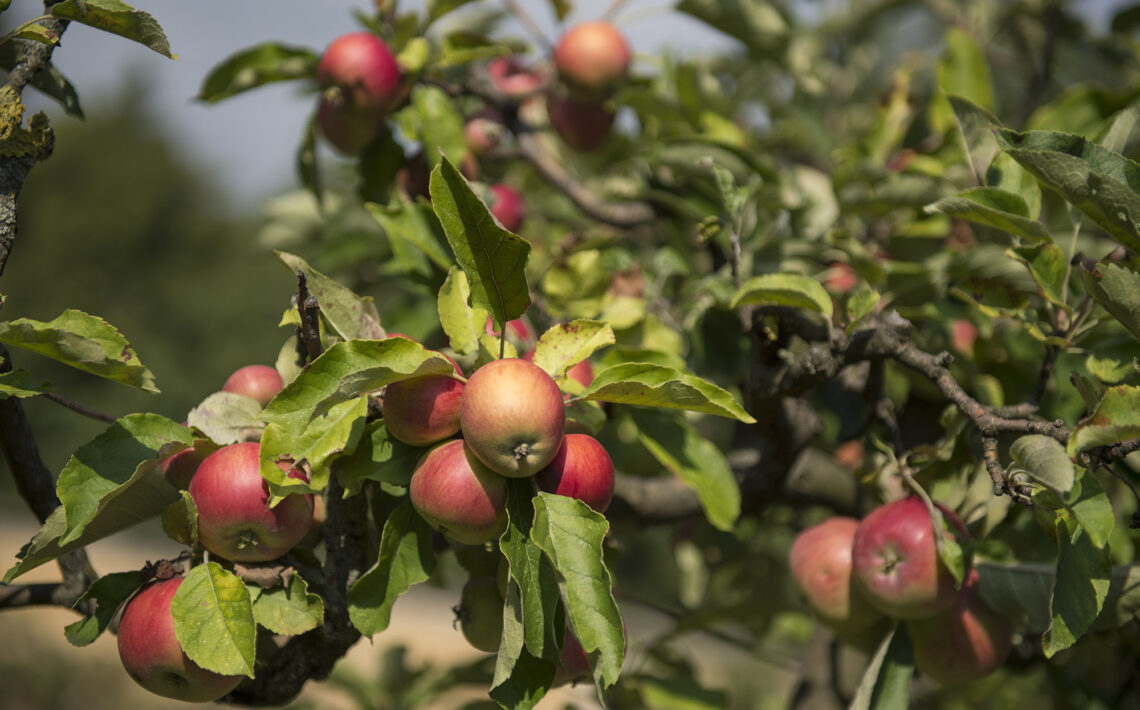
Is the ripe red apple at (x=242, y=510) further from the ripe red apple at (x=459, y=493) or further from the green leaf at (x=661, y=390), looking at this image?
the green leaf at (x=661, y=390)

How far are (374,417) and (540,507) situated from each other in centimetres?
→ 22

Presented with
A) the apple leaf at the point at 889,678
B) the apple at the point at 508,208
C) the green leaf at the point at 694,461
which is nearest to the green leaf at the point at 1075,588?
the apple leaf at the point at 889,678

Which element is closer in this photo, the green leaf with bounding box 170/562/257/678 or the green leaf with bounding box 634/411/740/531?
the green leaf with bounding box 170/562/257/678

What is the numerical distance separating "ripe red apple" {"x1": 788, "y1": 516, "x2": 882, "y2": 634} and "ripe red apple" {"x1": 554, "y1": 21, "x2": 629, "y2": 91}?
3.09 feet

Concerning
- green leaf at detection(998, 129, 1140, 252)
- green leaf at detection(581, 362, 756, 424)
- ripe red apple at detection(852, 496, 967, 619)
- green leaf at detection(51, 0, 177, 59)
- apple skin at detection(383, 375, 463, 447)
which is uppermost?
green leaf at detection(51, 0, 177, 59)

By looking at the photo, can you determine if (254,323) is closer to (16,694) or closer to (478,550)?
(16,694)

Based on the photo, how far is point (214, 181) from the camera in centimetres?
1566

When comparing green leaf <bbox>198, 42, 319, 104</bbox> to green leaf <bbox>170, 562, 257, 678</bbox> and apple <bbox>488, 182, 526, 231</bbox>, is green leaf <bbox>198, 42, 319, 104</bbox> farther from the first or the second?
green leaf <bbox>170, 562, 257, 678</bbox>

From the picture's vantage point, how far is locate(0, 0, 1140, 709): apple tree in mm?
795

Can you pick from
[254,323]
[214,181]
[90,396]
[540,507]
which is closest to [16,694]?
[540,507]

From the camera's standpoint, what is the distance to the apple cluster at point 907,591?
38.5 inches

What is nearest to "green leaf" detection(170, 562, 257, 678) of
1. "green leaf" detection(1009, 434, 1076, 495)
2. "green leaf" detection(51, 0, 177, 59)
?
"green leaf" detection(51, 0, 177, 59)

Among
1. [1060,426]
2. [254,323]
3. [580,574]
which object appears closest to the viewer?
[580,574]

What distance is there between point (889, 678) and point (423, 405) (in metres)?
0.67
